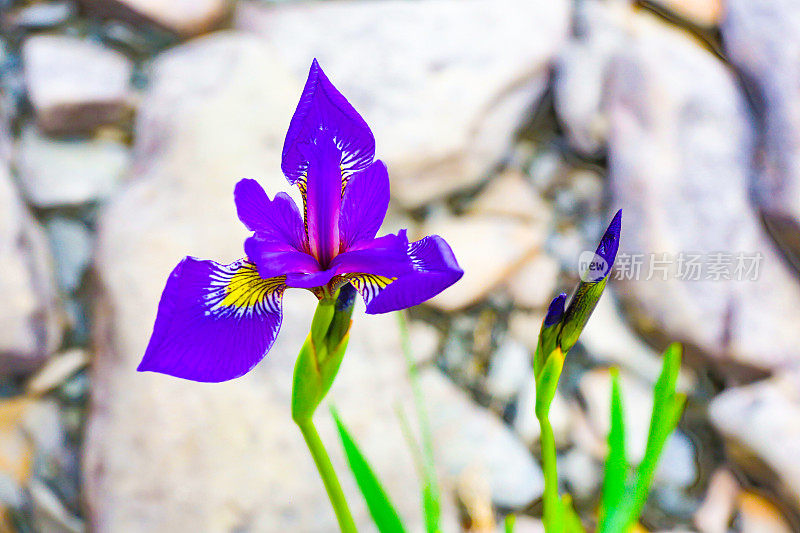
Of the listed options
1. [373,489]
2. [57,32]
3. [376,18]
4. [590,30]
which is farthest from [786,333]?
[57,32]

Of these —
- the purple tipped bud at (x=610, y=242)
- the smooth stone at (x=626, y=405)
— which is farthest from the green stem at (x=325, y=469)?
the smooth stone at (x=626, y=405)

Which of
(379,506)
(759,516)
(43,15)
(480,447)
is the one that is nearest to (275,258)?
(379,506)

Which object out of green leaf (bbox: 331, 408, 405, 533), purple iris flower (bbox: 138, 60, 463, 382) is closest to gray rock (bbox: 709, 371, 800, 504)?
green leaf (bbox: 331, 408, 405, 533)

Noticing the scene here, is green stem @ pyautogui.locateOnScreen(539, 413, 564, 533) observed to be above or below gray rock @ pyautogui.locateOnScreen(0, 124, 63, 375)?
below

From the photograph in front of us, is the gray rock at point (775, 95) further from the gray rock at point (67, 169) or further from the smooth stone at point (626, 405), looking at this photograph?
the gray rock at point (67, 169)

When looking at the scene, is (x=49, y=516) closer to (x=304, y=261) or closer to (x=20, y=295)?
(x=20, y=295)

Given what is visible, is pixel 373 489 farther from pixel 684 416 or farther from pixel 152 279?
pixel 684 416

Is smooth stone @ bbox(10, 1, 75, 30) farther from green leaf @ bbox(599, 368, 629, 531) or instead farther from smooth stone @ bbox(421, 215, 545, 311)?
green leaf @ bbox(599, 368, 629, 531)
